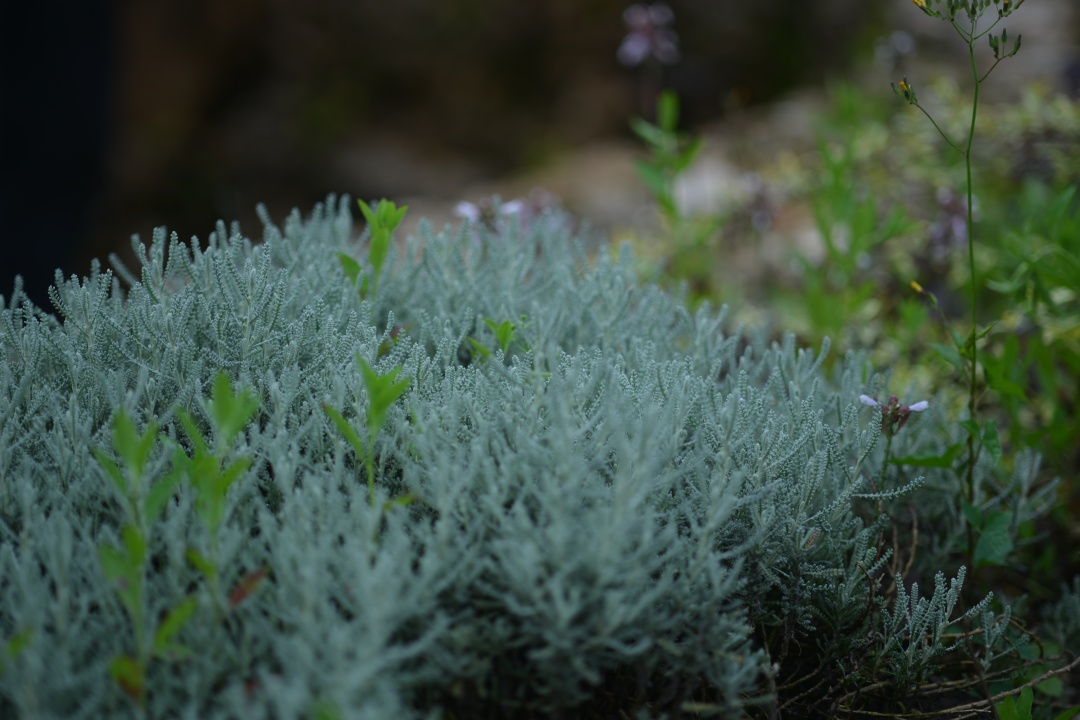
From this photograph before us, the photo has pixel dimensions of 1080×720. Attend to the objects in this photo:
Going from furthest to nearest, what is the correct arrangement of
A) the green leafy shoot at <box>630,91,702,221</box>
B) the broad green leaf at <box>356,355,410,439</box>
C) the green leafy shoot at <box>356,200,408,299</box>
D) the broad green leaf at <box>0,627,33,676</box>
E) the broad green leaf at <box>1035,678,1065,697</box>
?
the green leafy shoot at <box>630,91,702,221</box> < the green leafy shoot at <box>356,200,408,299</box> < the broad green leaf at <box>1035,678,1065,697</box> < the broad green leaf at <box>356,355,410,439</box> < the broad green leaf at <box>0,627,33,676</box>

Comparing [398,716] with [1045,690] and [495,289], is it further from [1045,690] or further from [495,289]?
[1045,690]

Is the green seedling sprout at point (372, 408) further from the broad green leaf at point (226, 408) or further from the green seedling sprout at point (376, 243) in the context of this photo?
the green seedling sprout at point (376, 243)

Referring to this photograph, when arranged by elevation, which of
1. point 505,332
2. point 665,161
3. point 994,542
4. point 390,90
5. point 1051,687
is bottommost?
point 1051,687

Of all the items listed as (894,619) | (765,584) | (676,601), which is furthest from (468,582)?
(894,619)

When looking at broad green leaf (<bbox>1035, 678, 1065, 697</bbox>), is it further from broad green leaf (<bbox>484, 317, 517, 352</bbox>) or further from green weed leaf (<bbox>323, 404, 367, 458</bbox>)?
green weed leaf (<bbox>323, 404, 367, 458</bbox>)

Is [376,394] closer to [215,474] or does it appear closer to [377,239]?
[215,474]

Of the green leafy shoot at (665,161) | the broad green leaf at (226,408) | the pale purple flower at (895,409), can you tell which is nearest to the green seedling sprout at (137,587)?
the broad green leaf at (226,408)

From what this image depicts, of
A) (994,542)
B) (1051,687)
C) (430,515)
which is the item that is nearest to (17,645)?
(430,515)

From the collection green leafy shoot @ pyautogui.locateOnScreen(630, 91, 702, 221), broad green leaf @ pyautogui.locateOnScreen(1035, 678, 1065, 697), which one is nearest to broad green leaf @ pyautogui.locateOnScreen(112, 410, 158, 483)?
broad green leaf @ pyautogui.locateOnScreen(1035, 678, 1065, 697)

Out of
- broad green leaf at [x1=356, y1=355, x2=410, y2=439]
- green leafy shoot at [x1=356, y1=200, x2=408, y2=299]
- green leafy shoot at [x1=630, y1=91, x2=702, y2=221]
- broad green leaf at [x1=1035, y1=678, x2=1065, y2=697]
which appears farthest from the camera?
green leafy shoot at [x1=630, y1=91, x2=702, y2=221]
